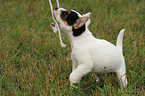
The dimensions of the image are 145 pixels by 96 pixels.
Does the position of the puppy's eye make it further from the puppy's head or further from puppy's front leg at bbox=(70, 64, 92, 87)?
puppy's front leg at bbox=(70, 64, 92, 87)

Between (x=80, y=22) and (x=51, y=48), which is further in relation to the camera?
(x=51, y=48)

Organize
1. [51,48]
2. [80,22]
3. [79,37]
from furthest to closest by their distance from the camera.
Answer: [51,48] < [79,37] < [80,22]

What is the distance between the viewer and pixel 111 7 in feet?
16.7

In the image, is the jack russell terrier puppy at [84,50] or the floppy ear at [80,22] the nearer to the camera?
the floppy ear at [80,22]

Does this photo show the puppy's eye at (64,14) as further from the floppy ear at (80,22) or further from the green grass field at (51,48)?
the green grass field at (51,48)

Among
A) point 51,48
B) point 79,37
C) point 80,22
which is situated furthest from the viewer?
point 51,48

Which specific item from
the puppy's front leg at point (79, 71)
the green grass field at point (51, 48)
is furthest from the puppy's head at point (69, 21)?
the green grass field at point (51, 48)

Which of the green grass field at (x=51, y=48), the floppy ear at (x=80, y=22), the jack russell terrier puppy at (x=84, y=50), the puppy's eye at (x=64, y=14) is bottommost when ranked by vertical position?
the green grass field at (x=51, y=48)

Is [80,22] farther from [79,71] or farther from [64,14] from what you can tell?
[79,71]

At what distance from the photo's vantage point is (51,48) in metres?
3.64

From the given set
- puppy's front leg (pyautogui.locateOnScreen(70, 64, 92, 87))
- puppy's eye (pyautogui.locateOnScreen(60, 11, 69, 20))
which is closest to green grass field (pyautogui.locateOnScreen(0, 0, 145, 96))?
puppy's front leg (pyautogui.locateOnScreen(70, 64, 92, 87))

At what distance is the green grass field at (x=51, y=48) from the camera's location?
268cm

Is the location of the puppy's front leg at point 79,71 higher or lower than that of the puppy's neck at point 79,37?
lower

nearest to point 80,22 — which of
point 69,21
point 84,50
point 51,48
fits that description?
point 69,21
